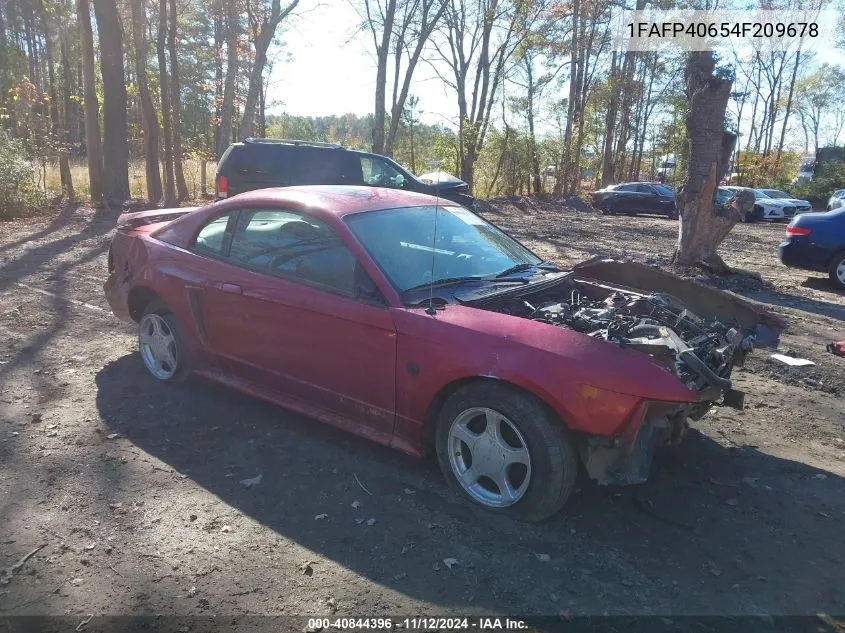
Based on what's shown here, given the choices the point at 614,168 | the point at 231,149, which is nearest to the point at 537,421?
the point at 231,149

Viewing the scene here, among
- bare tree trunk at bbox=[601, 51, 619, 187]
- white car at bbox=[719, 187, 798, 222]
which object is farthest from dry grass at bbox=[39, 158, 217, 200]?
white car at bbox=[719, 187, 798, 222]

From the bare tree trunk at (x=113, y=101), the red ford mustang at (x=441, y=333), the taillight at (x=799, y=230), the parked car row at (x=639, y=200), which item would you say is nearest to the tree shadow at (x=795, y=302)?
the taillight at (x=799, y=230)

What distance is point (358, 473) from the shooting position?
3.79 meters

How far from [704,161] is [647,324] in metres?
7.16

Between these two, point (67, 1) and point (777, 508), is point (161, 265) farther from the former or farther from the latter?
point (67, 1)

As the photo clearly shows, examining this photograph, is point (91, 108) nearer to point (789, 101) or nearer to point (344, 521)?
point (344, 521)

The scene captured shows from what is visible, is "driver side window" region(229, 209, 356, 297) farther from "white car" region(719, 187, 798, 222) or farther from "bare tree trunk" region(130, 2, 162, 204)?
"white car" region(719, 187, 798, 222)

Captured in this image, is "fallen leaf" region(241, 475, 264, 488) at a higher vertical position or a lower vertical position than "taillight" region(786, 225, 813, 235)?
lower

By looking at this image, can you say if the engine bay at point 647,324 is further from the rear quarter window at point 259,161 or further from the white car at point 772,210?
the white car at point 772,210

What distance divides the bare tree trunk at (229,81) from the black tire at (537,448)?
18.5 metres

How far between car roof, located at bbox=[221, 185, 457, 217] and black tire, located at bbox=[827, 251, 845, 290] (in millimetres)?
7984

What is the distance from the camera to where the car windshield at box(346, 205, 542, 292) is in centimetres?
389

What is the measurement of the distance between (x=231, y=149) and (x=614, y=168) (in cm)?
2966

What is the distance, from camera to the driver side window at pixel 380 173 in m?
13.0
